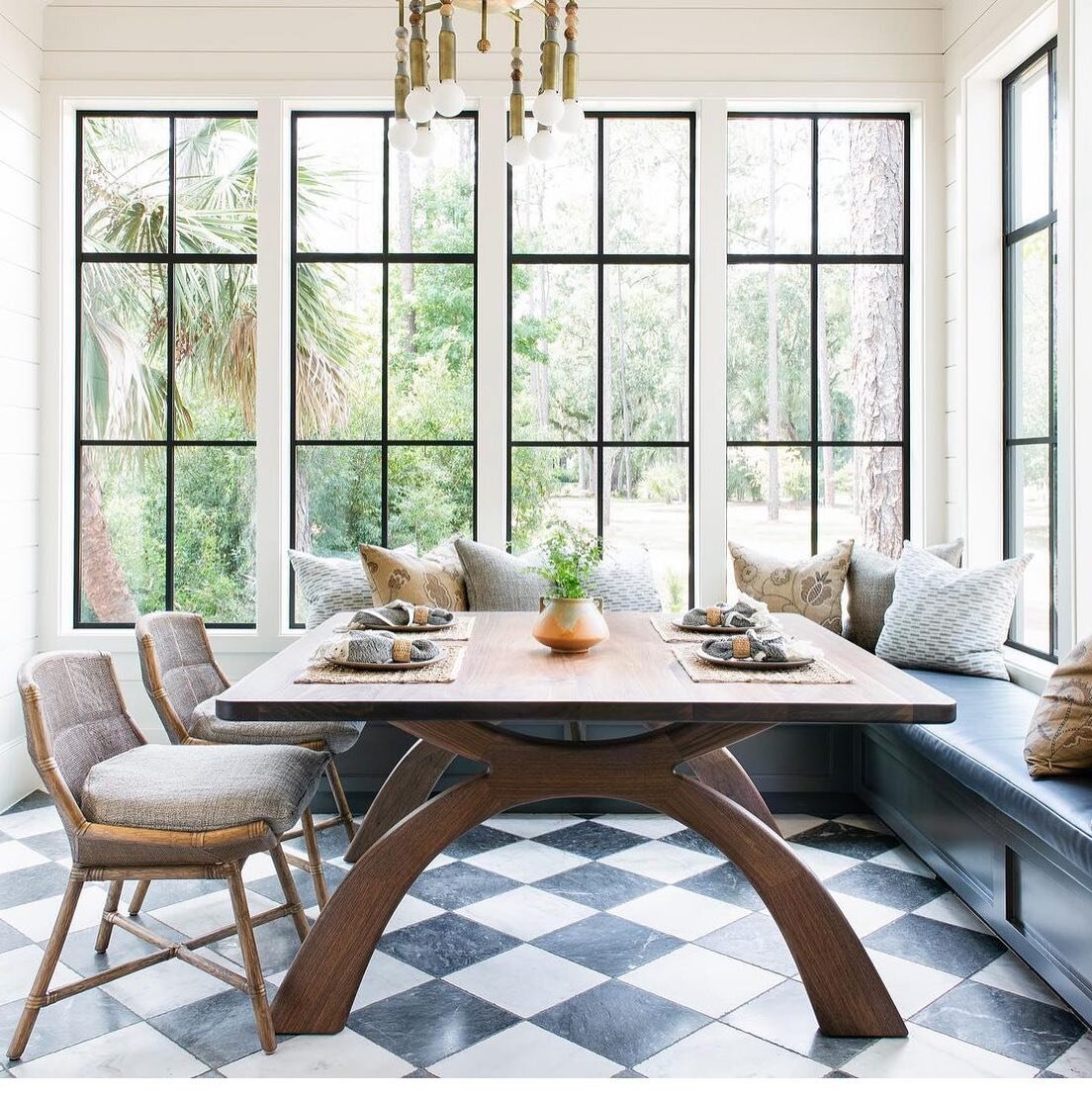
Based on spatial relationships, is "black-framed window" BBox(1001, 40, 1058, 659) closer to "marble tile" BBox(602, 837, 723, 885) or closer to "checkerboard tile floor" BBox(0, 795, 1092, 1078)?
"checkerboard tile floor" BBox(0, 795, 1092, 1078)

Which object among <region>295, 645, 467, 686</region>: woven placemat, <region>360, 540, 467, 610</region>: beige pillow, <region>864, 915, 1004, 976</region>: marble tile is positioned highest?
<region>360, 540, 467, 610</region>: beige pillow

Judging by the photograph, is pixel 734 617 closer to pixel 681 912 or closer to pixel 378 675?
pixel 681 912

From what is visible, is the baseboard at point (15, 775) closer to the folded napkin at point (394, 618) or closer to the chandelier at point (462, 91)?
the folded napkin at point (394, 618)

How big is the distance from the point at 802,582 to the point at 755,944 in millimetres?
1874

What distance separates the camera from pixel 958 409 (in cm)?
444

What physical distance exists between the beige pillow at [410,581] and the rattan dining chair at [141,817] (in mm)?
1556

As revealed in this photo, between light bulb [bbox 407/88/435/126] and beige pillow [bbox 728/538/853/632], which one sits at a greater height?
light bulb [bbox 407/88/435/126]

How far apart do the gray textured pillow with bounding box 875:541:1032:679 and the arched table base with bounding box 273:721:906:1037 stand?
5.33 ft

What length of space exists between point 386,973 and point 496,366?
272cm

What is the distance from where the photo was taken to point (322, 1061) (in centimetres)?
227

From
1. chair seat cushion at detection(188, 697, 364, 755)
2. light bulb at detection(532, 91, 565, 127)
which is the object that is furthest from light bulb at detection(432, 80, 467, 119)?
chair seat cushion at detection(188, 697, 364, 755)

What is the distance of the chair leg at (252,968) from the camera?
90.7 inches

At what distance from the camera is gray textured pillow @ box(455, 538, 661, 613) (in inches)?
166

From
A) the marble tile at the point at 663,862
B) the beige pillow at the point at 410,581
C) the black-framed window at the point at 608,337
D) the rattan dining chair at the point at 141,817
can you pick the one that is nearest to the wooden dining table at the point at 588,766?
the rattan dining chair at the point at 141,817
